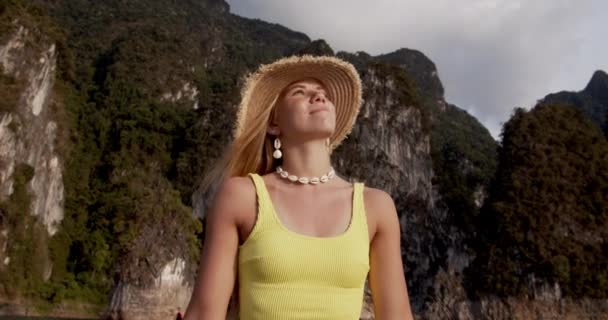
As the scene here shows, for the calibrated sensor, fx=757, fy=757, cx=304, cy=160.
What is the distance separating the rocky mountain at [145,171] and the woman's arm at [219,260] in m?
30.7

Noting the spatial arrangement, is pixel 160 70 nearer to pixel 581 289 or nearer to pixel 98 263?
pixel 98 263

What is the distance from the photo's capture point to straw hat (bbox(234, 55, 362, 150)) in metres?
1.93

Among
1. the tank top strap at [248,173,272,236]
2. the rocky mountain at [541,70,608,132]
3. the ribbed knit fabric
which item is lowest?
the ribbed knit fabric

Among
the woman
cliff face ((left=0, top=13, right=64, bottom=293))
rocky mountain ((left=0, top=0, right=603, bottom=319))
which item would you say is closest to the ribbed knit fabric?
the woman

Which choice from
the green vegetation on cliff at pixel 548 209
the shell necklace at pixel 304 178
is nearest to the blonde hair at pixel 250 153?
the shell necklace at pixel 304 178

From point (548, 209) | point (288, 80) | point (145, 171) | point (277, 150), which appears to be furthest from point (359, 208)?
point (145, 171)

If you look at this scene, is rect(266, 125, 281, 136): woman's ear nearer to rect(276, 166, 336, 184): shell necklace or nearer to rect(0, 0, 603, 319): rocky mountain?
rect(276, 166, 336, 184): shell necklace

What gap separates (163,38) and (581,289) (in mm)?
42262

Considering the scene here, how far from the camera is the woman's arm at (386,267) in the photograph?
1.73 meters

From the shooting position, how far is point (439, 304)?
42.0 meters

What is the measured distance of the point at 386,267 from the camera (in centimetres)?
175

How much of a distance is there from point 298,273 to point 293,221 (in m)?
0.14

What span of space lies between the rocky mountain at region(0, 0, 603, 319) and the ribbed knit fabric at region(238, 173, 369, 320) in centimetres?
3075

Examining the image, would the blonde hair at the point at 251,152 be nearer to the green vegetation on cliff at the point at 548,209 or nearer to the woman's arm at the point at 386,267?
the woman's arm at the point at 386,267
